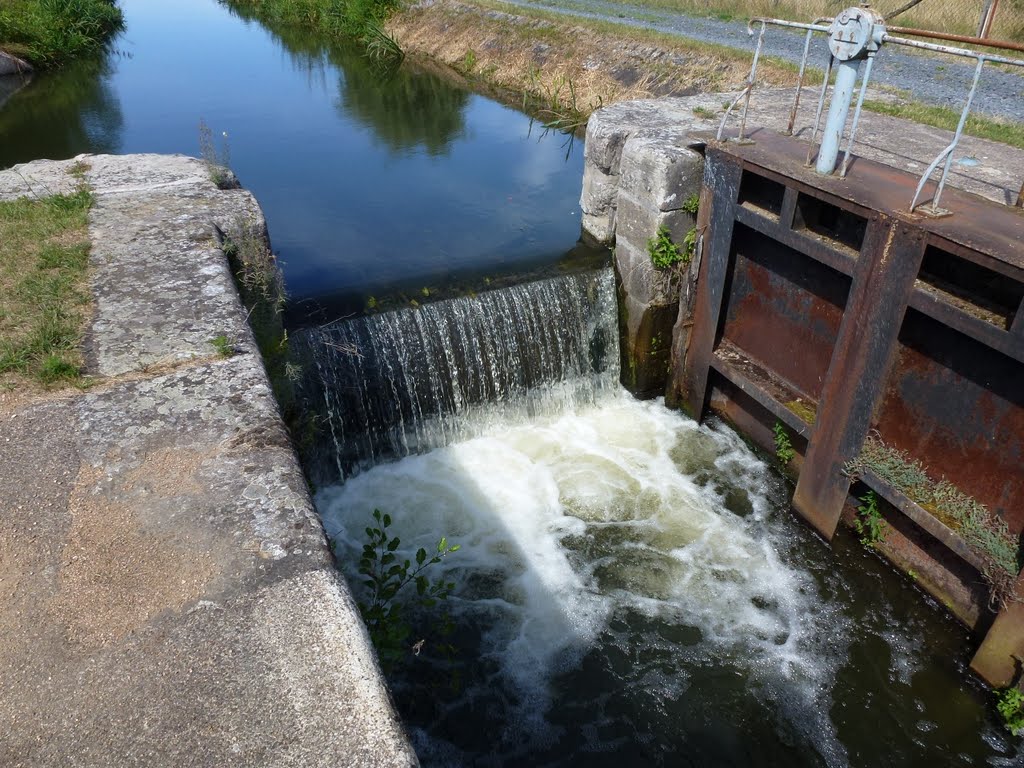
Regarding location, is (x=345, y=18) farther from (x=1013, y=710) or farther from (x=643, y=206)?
(x=1013, y=710)

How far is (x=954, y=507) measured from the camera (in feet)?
16.4

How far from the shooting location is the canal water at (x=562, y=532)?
475cm

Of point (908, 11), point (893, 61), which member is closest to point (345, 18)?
point (908, 11)

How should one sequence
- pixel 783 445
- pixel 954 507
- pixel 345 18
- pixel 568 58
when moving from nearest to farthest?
pixel 954 507 → pixel 783 445 → pixel 568 58 → pixel 345 18

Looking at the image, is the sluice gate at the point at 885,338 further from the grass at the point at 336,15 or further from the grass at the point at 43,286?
the grass at the point at 336,15

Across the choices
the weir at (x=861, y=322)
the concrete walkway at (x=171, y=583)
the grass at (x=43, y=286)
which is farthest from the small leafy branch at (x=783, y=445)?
the grass at (x=43, y=286)

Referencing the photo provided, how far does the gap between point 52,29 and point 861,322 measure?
22.6 m

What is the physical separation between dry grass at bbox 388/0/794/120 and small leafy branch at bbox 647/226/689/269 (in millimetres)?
5661

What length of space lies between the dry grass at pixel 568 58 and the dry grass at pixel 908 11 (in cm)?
442

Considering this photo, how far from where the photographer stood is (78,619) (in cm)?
238

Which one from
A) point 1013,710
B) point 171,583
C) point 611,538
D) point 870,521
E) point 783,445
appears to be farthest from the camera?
point 783,445

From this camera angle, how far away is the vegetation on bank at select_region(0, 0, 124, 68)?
18.8 m

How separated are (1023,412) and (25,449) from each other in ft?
17.7

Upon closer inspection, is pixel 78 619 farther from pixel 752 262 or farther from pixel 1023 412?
pixel 752 262
